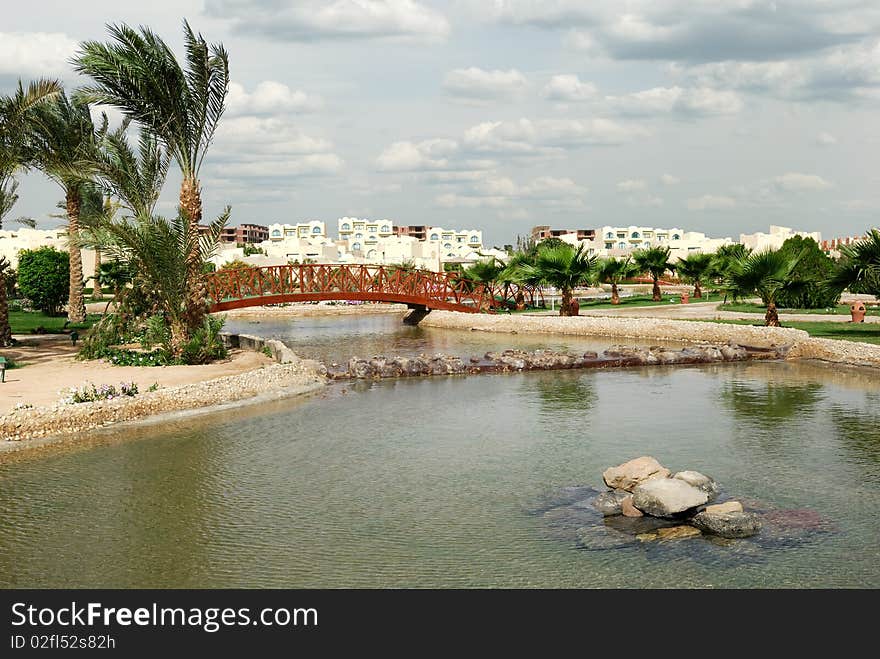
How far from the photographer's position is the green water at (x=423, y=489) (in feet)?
25.4

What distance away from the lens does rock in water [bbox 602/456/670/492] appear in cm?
969

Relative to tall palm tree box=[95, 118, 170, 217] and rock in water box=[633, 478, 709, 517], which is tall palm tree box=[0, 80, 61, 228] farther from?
rock in water box=[633, 478, 709, 517]

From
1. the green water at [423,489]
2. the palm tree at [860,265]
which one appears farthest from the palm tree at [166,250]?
the palm tree at [860,265]

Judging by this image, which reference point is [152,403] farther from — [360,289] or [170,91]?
[360,289]

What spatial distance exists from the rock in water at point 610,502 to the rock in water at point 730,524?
0.95m

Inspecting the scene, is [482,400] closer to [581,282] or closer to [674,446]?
[674,446]

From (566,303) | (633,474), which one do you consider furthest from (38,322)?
(633,474)

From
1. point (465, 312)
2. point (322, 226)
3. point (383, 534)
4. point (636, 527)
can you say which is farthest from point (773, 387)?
point (322, 226)

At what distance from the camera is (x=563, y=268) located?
33125 mm

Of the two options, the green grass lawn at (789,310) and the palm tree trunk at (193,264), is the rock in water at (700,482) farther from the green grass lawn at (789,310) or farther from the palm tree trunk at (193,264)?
the green grass lawn at (789,310)

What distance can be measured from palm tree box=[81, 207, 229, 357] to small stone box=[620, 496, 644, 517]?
555 inches
